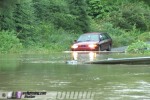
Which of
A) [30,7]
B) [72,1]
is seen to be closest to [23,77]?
[30,7]

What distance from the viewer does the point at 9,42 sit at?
30.8 m

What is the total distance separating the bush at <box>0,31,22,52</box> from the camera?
29677 millimetres

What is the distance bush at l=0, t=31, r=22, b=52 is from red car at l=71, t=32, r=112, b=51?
3930 mm

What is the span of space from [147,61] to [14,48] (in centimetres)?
1518

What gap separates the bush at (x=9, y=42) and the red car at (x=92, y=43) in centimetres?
393

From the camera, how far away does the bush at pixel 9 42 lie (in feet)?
97.4

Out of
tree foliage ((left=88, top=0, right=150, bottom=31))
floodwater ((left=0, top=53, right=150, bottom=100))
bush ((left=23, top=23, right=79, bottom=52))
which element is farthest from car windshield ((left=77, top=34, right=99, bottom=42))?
tree foliage ((left=88, top=0, right=150, bottom=31))

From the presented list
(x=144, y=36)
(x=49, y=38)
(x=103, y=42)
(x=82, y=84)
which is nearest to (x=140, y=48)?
(x=103, y=42)

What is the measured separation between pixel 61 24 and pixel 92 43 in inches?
488

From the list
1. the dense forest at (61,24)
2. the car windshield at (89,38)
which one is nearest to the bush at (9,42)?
the dense forest at (61,24)

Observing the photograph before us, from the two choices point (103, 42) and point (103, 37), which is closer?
point (103, 42)

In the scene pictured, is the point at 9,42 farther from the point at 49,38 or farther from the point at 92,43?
the point at 49,38

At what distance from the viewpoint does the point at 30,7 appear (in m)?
36.9

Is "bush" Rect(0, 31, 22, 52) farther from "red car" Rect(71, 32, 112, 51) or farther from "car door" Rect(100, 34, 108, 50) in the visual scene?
"car door" Rect(100, 34, 108, 50)
